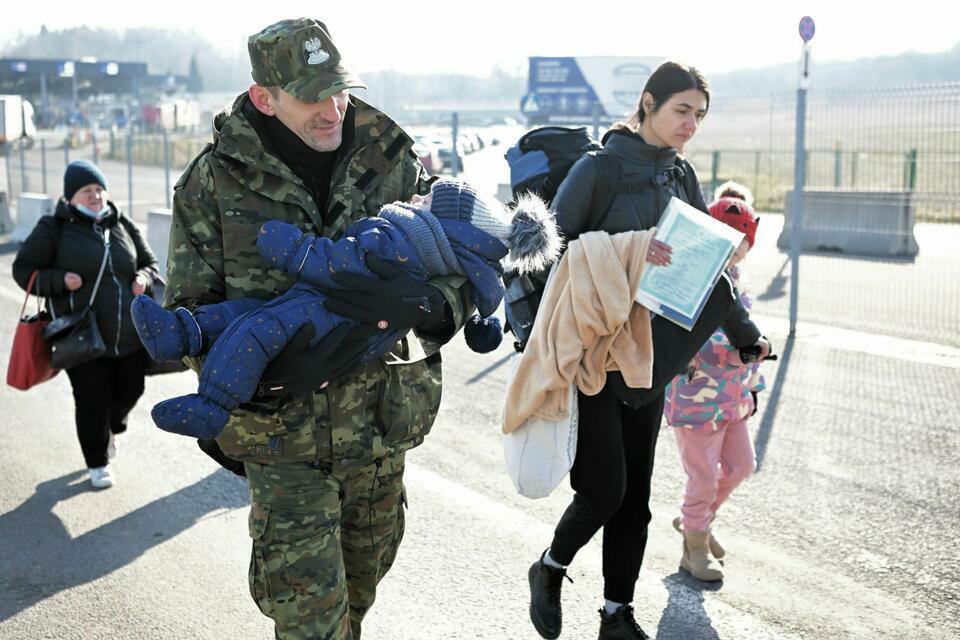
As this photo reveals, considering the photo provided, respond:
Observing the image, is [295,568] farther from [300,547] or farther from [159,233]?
[159,233]

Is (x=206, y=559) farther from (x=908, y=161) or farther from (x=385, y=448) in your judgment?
(x=908, y=161)

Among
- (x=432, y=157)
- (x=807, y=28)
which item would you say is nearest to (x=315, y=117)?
(x=807, y=28)

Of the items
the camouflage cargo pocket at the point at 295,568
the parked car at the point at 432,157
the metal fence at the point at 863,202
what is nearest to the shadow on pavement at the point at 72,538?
the camouflage cargo pocket at the point at 295,568

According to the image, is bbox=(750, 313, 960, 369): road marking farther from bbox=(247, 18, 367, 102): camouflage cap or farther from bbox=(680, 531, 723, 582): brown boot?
bbox=(247, 18, 367, 102): camouflage cap

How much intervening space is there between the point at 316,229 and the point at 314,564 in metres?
0.92

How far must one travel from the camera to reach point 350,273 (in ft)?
8.83

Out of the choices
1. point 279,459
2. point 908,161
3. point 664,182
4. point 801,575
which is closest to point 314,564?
point 279,459

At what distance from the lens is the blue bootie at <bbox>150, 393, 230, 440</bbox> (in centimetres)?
259

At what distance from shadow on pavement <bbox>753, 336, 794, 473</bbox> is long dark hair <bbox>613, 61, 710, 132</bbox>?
266cm

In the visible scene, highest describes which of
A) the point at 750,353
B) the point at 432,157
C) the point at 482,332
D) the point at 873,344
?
the point at 432,157

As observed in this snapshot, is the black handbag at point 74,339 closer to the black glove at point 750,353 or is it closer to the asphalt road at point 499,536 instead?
the asphalt road at point 499,536

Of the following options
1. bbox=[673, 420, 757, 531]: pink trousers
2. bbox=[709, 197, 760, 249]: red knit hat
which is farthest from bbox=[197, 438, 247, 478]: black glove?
bbox=[709, 197, 760, 249]: red knit hat

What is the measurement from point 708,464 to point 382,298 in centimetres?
229

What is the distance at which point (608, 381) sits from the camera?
147 inches
